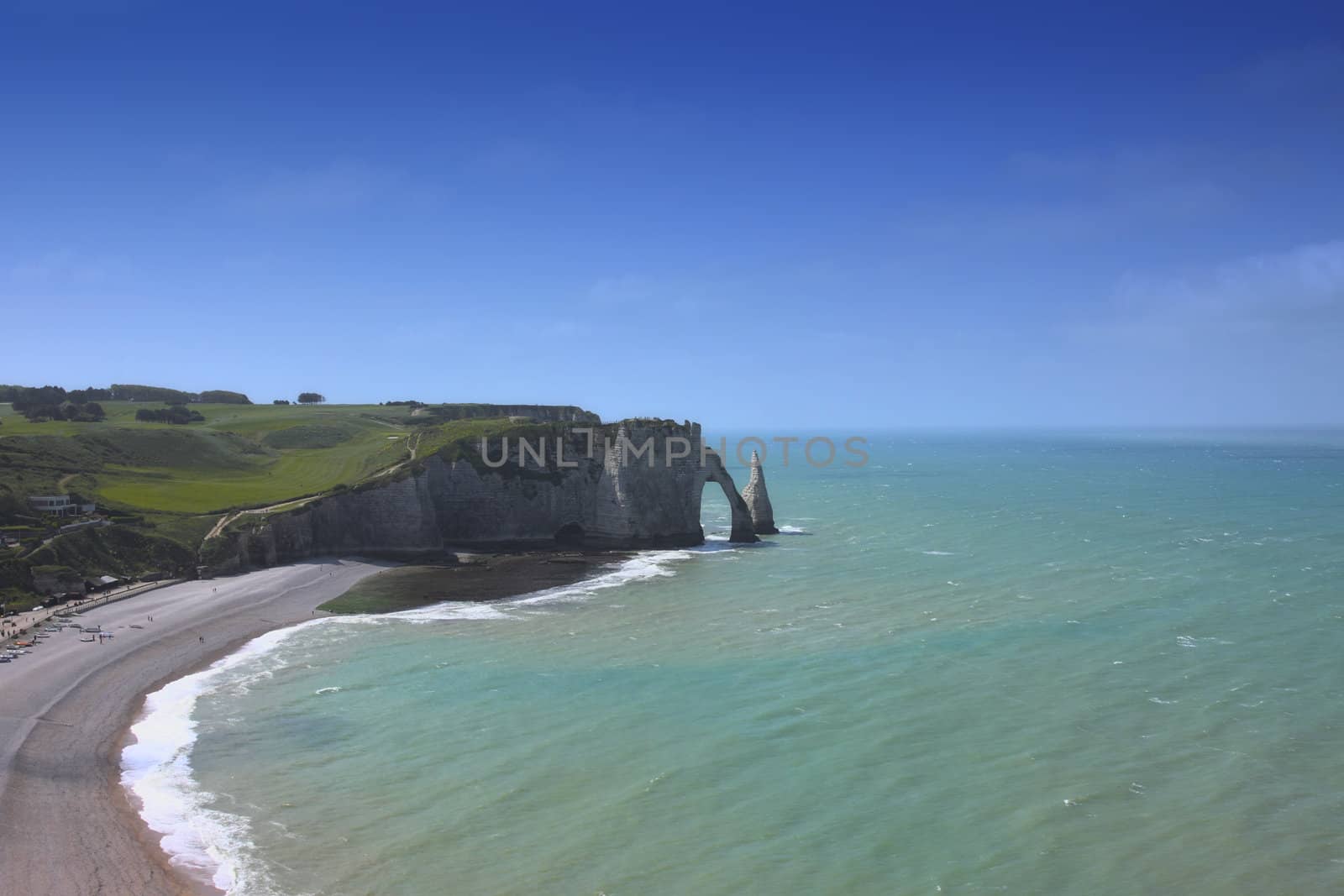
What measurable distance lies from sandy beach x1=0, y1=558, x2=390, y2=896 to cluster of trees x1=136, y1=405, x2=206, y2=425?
53114 mm

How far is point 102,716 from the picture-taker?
30.9 meters

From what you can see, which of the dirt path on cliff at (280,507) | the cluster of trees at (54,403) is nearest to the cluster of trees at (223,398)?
the cluster of trees at (54,403)

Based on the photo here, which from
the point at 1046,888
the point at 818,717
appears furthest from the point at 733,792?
the point at 1046,888

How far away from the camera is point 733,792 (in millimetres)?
24156

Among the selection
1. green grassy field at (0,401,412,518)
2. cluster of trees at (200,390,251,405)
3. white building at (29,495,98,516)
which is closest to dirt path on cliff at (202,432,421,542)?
green grassy field at (0,401,412,518)

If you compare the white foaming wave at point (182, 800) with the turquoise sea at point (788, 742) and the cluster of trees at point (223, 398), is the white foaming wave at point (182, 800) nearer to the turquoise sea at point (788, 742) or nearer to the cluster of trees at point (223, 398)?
the turquoise sea at point (788, 742)

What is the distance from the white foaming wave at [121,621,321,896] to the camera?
20.5 meters

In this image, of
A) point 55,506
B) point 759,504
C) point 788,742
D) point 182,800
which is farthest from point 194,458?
point 788,742

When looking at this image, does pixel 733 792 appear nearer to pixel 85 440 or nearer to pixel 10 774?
pixel 10 774

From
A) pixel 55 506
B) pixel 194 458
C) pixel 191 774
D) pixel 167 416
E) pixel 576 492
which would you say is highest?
pixel 167 416

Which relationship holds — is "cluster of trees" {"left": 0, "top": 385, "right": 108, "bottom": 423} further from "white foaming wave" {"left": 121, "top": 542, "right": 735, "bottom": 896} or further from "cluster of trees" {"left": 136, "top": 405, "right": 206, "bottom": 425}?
"white foaming wave" {"left": 121, "top": 542, "right": 735, "bottom": 896}

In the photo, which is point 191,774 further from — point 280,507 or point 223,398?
point 223,398

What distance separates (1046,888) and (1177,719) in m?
12.1

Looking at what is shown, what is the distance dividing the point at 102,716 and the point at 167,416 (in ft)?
256
